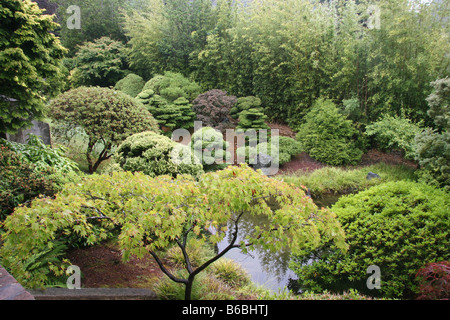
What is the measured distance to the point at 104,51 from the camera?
15.4 meters

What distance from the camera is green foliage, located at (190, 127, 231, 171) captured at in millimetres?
8256

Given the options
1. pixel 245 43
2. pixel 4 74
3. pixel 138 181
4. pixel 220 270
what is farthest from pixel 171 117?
pixel 138 181

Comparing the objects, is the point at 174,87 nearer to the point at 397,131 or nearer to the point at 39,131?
the point at 39,131

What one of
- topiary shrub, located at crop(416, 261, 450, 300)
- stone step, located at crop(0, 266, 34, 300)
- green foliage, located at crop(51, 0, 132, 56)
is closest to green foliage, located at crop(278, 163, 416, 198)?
topiary shrub, located at crop(416, 261, 450, 300)

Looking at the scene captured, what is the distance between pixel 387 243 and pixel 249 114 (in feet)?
24.3

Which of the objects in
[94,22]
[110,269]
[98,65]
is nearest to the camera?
[110,269]

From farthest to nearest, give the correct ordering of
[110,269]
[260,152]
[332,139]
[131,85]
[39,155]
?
[131,85] < [332,139] < [260,152] < [39,155] < [110,269]

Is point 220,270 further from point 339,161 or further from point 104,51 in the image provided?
point 104,51

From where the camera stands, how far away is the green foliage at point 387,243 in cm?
341

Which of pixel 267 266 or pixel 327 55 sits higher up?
pixel 327 55

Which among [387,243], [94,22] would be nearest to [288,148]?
[387,243]

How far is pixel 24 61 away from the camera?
15.4ft

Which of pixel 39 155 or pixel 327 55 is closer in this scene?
pixel 39 155

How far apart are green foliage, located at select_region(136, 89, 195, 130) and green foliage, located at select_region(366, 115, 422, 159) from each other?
19.2ft
